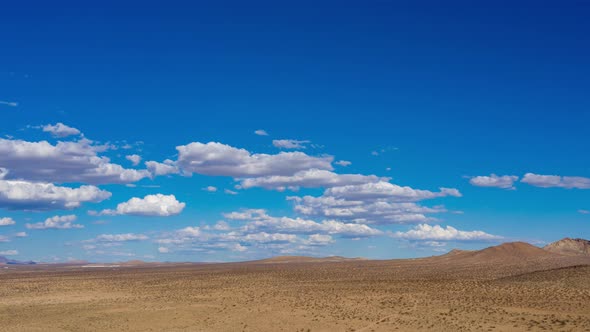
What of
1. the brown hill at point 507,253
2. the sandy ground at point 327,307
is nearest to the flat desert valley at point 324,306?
the sandy ground at point 327,307

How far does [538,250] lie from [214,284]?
89.5 meters

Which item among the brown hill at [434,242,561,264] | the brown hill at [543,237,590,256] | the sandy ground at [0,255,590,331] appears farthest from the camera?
the brown hill at [543,237,590,256]

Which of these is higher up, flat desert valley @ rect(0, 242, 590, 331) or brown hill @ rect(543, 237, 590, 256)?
brown hill @ rect(543, 237, 590, 256)

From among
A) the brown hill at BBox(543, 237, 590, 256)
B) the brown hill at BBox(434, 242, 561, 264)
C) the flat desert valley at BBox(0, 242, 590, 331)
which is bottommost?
the flat desert valley at BBox(0, 242, 590, 331)

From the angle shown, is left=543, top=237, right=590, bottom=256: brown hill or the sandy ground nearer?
the sandy ground

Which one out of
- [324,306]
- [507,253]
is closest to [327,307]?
[324,306]

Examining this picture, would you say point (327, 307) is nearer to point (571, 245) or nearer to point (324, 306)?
point (324, 306)

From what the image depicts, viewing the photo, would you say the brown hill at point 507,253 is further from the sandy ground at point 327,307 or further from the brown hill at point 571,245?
the sandy ground at point 327,307

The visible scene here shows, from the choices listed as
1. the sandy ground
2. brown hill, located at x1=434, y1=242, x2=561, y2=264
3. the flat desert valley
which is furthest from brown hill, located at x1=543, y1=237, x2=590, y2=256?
the flat desert valley

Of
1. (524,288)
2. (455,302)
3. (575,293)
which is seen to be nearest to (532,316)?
(455,302)

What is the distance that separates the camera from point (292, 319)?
37688 millimetres

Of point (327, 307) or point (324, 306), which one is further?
point (324, 306)

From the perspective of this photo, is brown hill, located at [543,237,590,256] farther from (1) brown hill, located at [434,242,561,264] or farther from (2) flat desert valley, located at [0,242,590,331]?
(2) flat desert valley, located at [0,242,590,331]

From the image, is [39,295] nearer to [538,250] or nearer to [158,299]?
[158,299]
